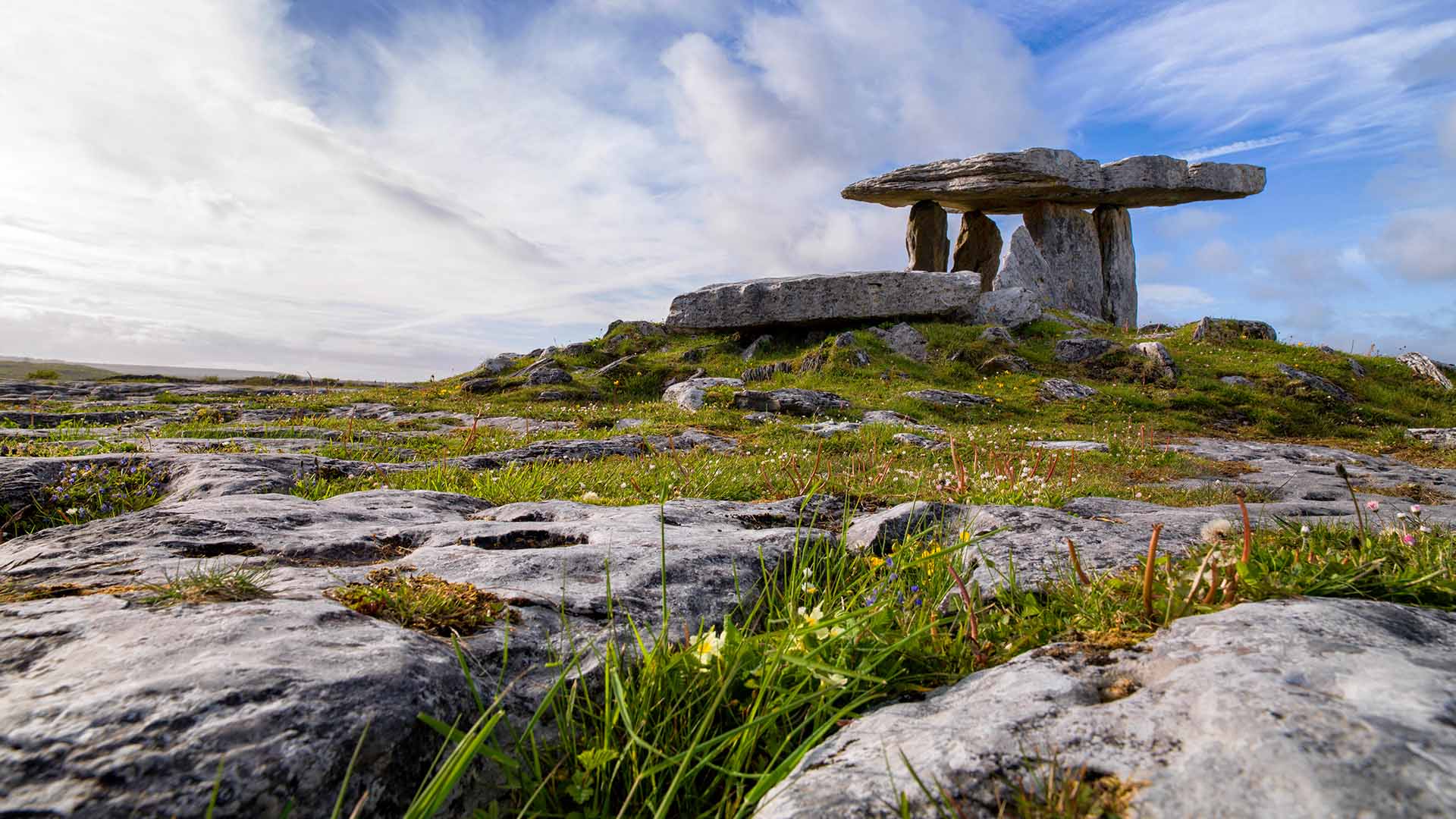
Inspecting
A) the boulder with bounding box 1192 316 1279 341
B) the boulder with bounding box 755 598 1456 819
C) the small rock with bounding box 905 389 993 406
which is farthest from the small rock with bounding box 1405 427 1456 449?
the boulder with bounding box 755 598 1456 819

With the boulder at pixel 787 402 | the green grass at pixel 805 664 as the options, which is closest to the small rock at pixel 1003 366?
the boulder at pixel 787 402

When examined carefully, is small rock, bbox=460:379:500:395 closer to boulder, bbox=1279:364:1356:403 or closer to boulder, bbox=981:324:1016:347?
boulder, bbox=981:324:1016:347

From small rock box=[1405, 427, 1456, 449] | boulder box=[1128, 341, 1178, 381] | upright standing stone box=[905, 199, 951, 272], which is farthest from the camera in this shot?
upright standing stone box=[905, 199, 951, 272]

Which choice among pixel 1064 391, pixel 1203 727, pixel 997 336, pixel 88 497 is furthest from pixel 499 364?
pixel 1203 727

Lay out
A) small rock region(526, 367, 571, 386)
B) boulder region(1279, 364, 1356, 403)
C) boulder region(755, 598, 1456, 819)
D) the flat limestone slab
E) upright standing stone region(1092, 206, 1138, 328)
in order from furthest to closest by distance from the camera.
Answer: upright standing stone region(1092, 206, 1138, 328)
the flat limestone slab
small rock region(526, 367, 571, 386)
boulder region(1279, 364, 1356, 403)
boulder region(755, 598, 1456, 819)

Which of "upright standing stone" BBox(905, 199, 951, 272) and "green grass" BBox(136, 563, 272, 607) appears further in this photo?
"upright standing stone" BBox(905, 199, 951, 272)

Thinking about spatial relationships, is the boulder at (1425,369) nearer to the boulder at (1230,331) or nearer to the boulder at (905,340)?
the boulder at (1230,331)

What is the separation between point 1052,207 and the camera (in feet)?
104

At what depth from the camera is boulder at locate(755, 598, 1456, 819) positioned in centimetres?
133

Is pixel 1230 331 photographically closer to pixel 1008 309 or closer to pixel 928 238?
pixel 1008 309

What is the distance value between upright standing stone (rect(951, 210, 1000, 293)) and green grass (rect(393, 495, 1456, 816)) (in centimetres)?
3081

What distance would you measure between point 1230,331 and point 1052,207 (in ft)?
34.1

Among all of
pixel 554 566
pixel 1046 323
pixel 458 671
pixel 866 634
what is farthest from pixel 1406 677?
pixel 1046 323

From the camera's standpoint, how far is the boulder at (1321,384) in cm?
1884
